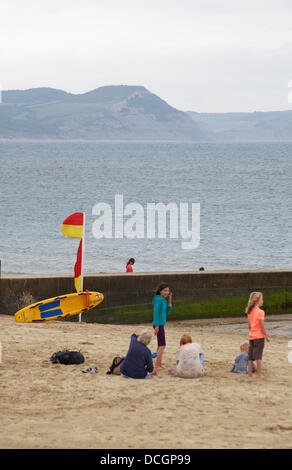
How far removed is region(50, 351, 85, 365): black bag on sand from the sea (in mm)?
20287

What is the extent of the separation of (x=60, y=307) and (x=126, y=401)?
5.74m

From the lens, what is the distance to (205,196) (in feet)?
242

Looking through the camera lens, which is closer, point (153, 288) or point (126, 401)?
point (126, 401)

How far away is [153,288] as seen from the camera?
53.9 ft

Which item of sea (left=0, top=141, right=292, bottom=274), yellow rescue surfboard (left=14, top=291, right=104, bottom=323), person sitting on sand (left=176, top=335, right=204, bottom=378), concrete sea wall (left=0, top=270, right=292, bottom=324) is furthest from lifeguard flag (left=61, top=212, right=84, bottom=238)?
sea (left=0, top=141, right=292, bottom=274)

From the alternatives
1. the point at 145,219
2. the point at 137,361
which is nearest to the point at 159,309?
the point at 137,361

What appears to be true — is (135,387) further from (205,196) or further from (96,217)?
(205,196)

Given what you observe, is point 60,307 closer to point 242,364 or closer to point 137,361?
point 137,361

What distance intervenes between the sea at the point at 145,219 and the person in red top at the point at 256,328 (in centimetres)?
2143

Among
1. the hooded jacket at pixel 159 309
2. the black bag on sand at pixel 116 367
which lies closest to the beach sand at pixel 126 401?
the black bag on sand at pixel 116 367

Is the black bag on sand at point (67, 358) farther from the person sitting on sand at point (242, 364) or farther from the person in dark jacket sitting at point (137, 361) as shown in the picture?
the person sitting on sand at point (242, 364)

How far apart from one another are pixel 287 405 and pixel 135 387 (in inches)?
75.7

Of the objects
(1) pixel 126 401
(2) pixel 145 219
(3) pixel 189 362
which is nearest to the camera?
(1) pixel 126 401
